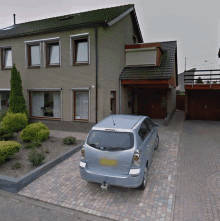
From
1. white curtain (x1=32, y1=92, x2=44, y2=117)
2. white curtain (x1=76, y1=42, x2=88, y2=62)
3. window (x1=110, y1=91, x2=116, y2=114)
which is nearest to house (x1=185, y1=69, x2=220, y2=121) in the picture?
window (x1=110, y1=91, x2=116, y2=114)

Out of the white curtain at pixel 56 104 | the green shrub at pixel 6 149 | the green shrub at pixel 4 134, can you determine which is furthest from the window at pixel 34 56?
the green shrub at pixel 6 149

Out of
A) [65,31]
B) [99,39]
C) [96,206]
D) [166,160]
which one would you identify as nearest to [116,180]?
[96,206]

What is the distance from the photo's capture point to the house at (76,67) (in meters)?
A: 10.6

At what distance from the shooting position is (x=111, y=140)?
15.8 ft

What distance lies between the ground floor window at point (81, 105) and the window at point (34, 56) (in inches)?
136

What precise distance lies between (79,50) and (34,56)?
329 cm

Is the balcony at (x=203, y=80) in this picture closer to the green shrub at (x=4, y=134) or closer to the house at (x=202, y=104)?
the house at (x=202, y=104)

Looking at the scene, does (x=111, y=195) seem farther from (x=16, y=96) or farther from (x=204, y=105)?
(x=204, y=105)

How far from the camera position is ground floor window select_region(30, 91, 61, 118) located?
11891 mm

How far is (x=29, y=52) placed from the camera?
40.8 feet

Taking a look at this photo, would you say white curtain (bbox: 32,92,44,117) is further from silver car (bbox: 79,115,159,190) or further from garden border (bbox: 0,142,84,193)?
silver car (bbox: 79,115,159,190)

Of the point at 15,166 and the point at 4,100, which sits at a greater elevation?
the point at 4,100

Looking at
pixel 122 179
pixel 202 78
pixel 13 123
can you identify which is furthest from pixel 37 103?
pixel 202 78

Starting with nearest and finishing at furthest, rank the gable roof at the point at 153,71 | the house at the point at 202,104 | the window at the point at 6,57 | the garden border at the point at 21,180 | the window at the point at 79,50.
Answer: the garden border at the point at 21,180
the window at the point at 79,50
the gable roof at the point at 153,71
the window at the point at 6,57
the house at the point at 202,104
